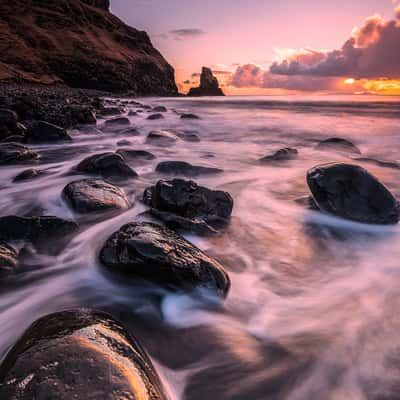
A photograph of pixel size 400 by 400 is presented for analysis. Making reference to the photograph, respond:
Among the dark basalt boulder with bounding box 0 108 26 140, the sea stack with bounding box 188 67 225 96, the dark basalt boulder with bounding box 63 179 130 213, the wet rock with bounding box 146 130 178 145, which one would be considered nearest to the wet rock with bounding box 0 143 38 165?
the dark basalt boulder with bounding box 0 108 26 140

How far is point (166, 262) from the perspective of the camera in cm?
168

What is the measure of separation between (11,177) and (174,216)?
2.68 m

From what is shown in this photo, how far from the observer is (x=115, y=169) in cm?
385

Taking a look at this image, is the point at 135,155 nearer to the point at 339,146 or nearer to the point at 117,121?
the point at 339,146

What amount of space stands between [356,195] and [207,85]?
10781cm

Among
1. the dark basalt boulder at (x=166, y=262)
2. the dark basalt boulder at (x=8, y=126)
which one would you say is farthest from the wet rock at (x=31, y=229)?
the dark basalt boulder at (x=8, y=126)

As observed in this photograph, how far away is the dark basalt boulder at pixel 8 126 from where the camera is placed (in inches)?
215

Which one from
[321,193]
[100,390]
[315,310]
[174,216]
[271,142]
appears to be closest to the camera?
[100,390]

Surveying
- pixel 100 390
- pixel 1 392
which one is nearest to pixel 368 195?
pixel 100 390

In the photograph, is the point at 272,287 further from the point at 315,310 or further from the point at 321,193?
the point at 321,193

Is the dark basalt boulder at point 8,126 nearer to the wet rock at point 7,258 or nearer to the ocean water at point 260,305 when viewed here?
the ocean water at point 260,305

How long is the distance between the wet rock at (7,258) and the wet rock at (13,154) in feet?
9.37

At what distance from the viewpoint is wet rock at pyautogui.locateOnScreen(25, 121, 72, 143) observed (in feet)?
18.9

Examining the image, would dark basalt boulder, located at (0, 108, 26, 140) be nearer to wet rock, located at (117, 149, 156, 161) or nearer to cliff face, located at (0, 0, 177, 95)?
wet rock, located at (117, 149, 156, 161)
